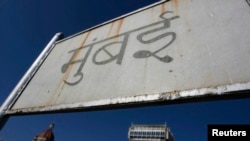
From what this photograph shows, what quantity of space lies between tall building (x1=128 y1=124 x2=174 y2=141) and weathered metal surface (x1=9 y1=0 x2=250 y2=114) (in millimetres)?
70819

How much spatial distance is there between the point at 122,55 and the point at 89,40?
702mm

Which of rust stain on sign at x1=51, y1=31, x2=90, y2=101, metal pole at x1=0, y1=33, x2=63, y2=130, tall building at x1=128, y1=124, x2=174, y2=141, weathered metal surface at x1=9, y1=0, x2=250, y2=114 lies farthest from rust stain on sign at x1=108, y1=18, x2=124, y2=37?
tall building at x1=128, y1=124, x2=174, y2=141

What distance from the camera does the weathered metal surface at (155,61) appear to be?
1.25 meters

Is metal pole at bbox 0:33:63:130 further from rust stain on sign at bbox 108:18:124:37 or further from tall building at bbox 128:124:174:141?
tall building at bbox 128:124:174:141

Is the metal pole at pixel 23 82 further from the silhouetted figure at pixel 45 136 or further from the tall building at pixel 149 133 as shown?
the silhouetted figure at pixel 45 136

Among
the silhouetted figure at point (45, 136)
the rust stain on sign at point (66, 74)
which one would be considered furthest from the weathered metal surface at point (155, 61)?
the silhouetted figure at point (45, 136)

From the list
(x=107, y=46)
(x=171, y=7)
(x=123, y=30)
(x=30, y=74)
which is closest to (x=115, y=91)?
(x=107, y=46)

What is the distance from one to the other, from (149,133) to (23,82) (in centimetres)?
7128

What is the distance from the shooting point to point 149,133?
70.3 m

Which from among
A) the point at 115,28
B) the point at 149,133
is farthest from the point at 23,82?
the point at 149,133

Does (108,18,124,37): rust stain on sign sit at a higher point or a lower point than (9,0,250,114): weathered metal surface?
higher

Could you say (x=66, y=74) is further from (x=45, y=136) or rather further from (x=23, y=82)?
(x=45, y=136)

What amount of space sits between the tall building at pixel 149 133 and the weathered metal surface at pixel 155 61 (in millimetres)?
70819

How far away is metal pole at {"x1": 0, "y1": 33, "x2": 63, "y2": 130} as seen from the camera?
2036 millimetres
